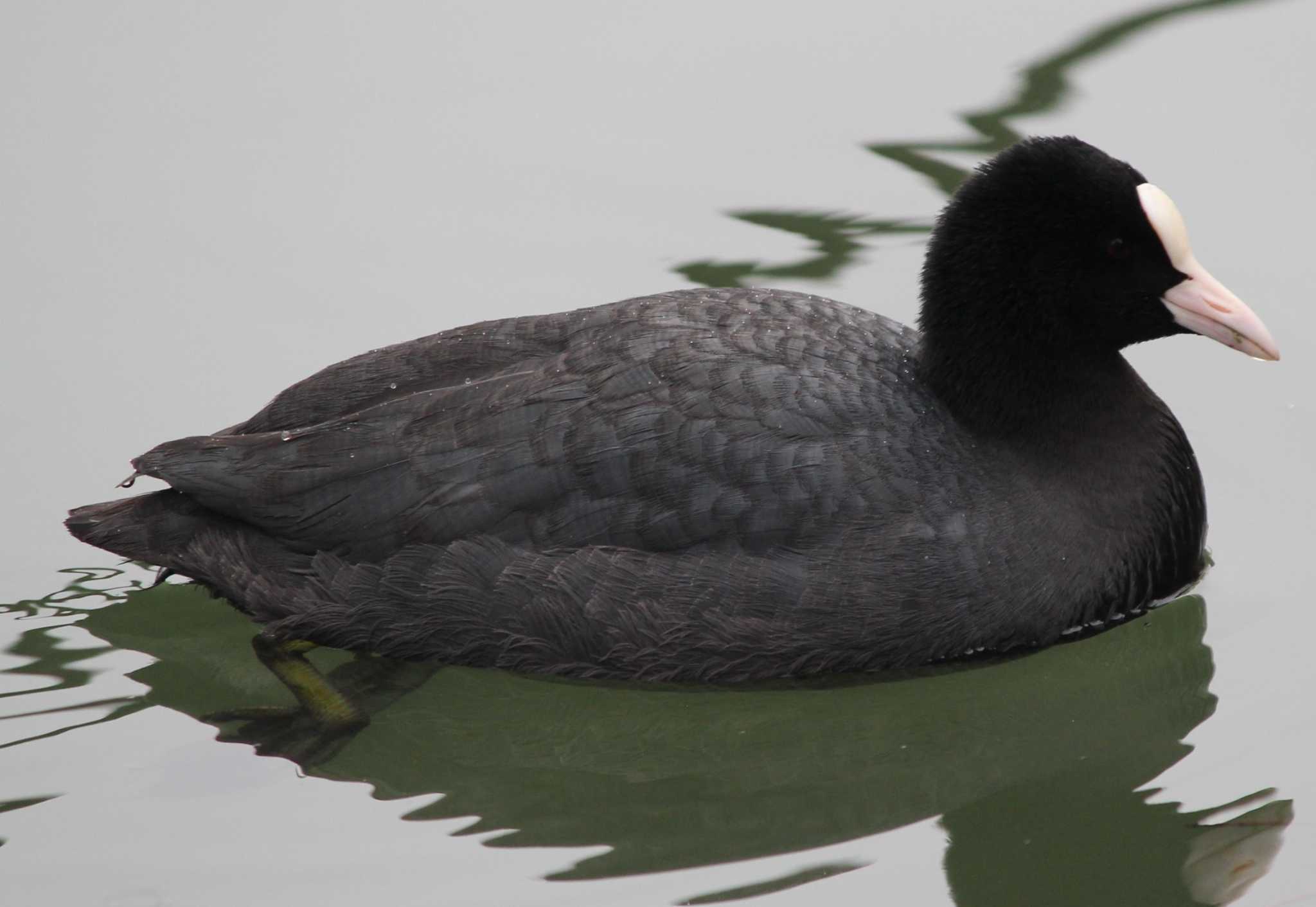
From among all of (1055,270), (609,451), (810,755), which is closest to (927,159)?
(1055,270)

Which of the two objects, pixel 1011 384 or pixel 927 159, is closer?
pixel 1011 384

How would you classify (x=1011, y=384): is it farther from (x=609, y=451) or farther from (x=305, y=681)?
(x=305, y=681)

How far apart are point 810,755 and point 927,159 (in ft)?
12.9

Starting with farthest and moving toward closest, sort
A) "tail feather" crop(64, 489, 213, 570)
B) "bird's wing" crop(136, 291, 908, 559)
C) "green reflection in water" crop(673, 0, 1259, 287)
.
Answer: "green reflection in water" crop(673, 0, 1259, 287) → "tail feather" crop(64, 489, 213, 570) → "bird's wing" crop(136, 291, 908, 559)

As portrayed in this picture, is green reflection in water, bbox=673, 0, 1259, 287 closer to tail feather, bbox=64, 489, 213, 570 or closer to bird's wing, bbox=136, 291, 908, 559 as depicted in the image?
bird's wing, bbox=136, 291, 908, 559

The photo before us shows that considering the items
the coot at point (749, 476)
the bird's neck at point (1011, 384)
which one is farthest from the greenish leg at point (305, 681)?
the bird's neck at point (1011, 384)

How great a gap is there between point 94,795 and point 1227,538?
13.9 feet

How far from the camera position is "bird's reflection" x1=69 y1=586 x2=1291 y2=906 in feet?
20.4

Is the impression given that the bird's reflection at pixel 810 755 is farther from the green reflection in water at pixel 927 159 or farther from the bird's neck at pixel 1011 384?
the green reflection in water at pixel 927 159

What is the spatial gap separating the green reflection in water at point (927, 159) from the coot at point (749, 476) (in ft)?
5.95

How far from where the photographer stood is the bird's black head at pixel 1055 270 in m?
6.86

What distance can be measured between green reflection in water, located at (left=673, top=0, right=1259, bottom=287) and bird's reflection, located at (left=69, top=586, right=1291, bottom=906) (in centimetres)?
258

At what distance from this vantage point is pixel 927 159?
381 inches

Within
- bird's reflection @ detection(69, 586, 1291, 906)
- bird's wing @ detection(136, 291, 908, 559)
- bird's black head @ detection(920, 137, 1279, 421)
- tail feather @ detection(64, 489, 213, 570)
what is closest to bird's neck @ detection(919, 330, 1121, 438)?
bird's black head @ detection(920, 137, 1279, 421)
